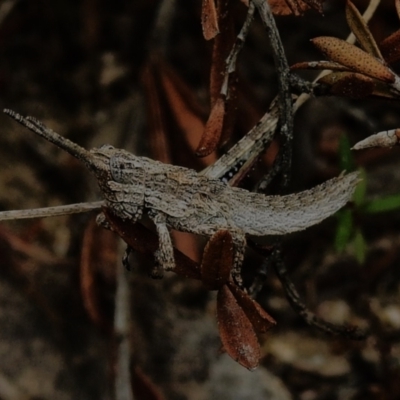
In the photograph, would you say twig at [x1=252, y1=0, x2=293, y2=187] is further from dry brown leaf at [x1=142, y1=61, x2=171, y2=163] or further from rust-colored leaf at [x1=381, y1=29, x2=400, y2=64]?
dry brown leaf at [x1=142, y1=61, x2=171, y2=163]

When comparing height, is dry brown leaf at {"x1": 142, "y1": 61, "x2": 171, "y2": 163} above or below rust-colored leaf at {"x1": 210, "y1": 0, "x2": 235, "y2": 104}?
above

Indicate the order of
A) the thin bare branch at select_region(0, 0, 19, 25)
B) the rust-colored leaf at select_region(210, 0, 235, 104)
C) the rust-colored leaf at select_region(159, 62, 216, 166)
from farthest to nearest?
the thin bare branch at select_region(0, 0, 19, 25), the rust-colored leaf at select_region(159, 62, 216, 166), the rust-colored leaf at select_region(210, 0, 235, 104)

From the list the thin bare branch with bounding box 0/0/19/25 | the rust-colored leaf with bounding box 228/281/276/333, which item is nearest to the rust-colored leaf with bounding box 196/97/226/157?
the rust-colored leaf with bounding box 228/281/276/333

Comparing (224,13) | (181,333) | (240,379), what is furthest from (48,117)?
(224,13)

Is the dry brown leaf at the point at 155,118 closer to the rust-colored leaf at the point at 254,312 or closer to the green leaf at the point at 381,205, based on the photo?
the green leaf at the point at 381,205

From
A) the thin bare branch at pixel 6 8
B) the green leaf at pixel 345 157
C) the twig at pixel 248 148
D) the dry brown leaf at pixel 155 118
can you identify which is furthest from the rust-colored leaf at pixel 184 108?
the thin bare branch at pixel 6 8

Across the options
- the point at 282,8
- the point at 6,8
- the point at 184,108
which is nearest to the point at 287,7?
the point at 282,8
